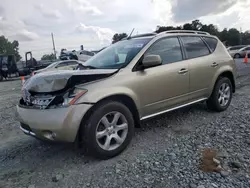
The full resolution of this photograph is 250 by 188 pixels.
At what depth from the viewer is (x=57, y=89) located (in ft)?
10.8

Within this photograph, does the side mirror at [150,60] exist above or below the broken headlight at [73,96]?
above

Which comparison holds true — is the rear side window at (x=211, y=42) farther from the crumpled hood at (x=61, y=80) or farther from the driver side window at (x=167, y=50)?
the crumpled hood at (x=61, y=80)

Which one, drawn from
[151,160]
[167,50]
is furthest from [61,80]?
[167,50]

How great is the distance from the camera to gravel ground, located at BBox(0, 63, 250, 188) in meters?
2.93

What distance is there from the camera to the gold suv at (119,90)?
322 cm

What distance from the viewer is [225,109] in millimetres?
5477

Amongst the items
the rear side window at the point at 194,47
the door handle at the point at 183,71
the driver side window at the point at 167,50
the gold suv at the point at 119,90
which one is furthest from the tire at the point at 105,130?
the rear side window at the point at 194,47

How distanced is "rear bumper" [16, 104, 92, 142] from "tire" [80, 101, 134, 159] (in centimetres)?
15

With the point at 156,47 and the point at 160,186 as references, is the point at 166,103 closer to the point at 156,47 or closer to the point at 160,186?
the point at 156,47

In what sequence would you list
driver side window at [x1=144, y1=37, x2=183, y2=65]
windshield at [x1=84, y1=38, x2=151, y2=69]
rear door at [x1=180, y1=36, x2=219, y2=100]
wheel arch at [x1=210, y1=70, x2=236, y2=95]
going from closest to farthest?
windshield at [x1=84, y1=38, x2=151, y2=69], driver side window at [x1=144, y1=37, x2=183, y2=65], rear door at [x1=180, y1=36, x2=219, y2=100], wheel arch at [x1=210, y1=70, x2=236, y2=95]

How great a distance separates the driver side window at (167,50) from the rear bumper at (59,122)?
158 cm

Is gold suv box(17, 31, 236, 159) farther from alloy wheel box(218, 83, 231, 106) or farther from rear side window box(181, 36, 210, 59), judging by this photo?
alloy wheel box(218, 83, 231, 106)

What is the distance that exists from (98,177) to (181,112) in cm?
298

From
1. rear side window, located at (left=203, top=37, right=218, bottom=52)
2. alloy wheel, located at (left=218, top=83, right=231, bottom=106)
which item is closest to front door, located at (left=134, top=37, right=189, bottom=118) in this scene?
rear side window, located at (left=203, top=37, right=218, bottom=52)
